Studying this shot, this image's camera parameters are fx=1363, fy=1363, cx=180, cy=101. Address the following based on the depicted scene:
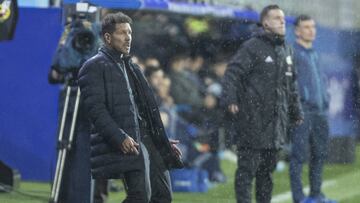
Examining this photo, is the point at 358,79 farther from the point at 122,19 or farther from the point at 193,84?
the point at 122,19

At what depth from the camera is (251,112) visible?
34.0 ft

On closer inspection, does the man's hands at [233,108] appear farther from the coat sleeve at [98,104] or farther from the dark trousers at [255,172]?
the coat sleeve at [98,104]

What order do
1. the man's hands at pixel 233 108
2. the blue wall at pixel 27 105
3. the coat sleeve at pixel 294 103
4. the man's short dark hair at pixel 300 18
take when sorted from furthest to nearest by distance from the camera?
the blue wall at pixel 27 105
the man's short dark hair at pixel 300 18
the coat sleeve at pixel 294 103
the man's hands at pixel 233 108

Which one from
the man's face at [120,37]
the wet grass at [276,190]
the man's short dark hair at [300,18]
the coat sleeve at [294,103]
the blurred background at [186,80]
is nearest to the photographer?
the man's face at [120,37]

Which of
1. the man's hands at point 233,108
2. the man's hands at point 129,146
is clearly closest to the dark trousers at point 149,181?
the man's hands at point 129,146

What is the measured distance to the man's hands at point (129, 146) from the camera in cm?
845

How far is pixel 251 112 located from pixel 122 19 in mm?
1857

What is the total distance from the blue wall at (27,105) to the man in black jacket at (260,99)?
12.1ft

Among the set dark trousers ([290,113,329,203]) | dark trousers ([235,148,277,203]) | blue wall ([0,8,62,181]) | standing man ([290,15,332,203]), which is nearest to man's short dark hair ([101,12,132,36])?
dark trousers ([235,148,277,203])

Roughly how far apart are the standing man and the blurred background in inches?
16.8

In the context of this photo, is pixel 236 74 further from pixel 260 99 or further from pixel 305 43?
pixel 305 43

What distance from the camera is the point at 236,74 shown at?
405 inches

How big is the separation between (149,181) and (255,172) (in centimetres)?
191

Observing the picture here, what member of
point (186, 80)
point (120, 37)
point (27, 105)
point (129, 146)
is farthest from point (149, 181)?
point (186, 80)
